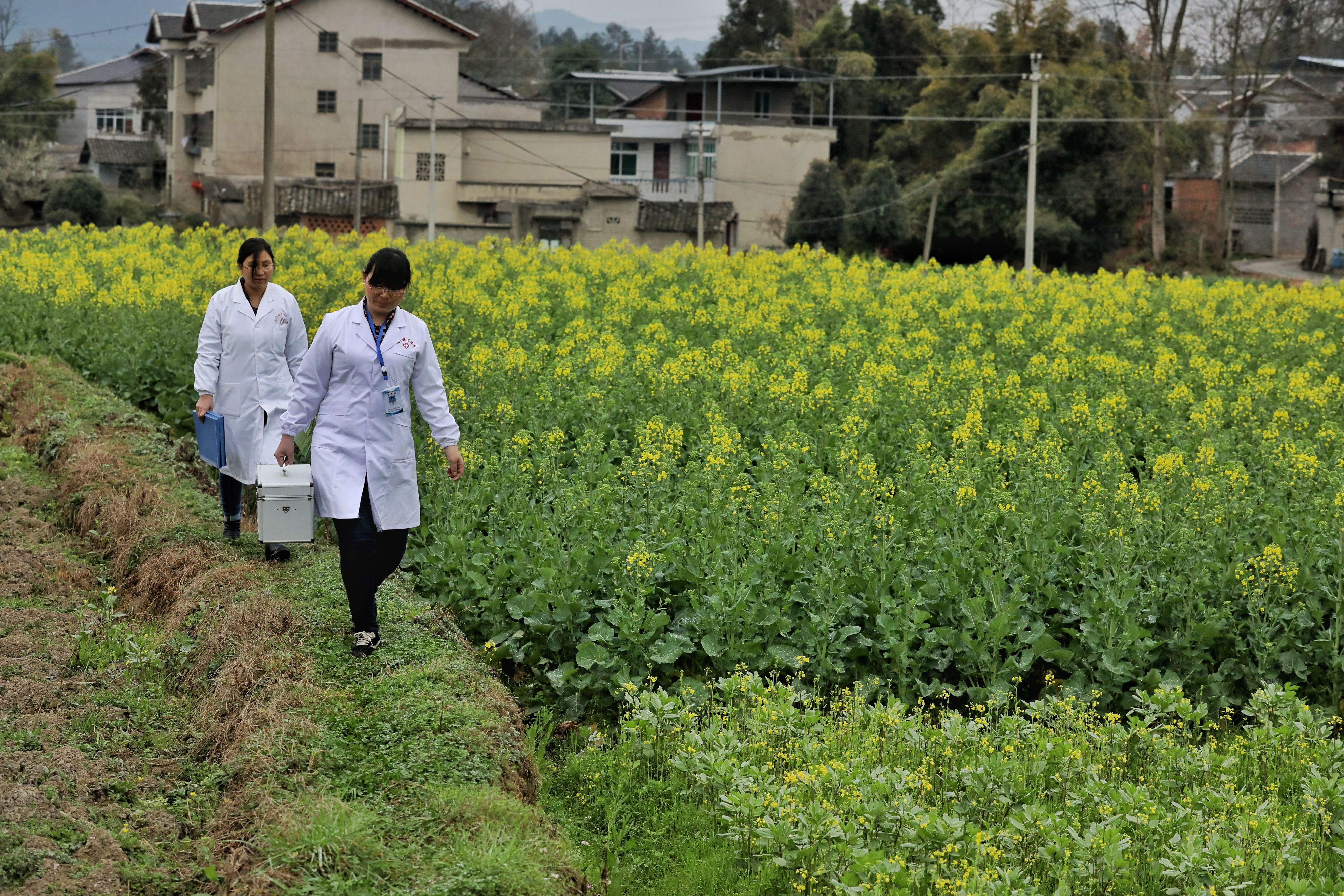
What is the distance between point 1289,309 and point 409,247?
589 inches

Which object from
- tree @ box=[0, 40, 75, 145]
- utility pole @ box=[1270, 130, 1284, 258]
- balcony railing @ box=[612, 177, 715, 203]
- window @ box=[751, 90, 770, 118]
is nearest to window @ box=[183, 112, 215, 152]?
tree @ box=[0, 40, 75, 145]

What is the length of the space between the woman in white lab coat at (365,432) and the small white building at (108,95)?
7421cm

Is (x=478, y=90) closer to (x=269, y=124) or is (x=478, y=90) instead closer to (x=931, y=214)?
(x=931, y=214)

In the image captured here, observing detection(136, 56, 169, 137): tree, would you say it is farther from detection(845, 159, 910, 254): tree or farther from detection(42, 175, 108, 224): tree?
detection(845, 159, 910, 254): tree

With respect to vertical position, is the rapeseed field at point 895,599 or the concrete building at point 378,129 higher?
the concrete building at point 378,129

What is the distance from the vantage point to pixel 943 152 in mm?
52781

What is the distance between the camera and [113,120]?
78.8 meters

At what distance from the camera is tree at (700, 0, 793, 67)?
229 feet

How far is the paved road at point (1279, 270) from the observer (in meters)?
48.0

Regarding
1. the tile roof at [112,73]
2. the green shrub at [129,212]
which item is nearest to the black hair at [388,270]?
the green shrub at [129,212]

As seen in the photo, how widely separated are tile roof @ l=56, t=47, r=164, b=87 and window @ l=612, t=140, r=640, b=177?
2902cm

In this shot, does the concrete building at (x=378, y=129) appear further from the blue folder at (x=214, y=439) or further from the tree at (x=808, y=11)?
the blue folder at (x=214, y=439)

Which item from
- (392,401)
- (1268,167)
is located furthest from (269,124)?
(1268,167)

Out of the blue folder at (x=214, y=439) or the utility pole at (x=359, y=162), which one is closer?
the blue folder at (x=214, y=439)
